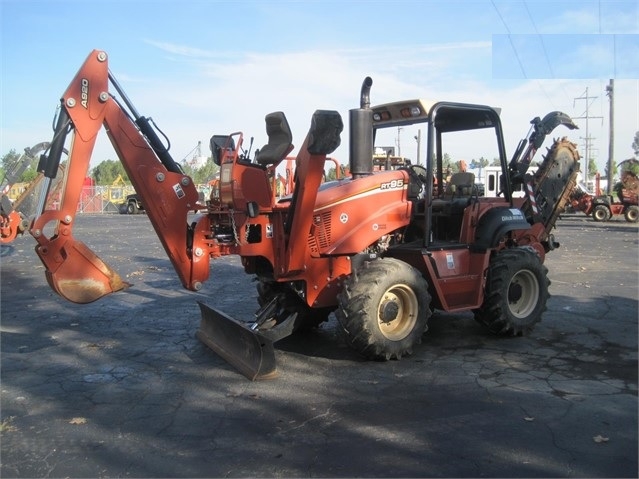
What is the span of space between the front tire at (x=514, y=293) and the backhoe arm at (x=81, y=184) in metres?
3.33

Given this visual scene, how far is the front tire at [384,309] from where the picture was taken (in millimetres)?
5762

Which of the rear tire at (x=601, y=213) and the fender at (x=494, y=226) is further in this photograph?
the rear tire at (x=601, y=213)

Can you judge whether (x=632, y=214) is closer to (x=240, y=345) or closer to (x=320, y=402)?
(x=240, y=345)

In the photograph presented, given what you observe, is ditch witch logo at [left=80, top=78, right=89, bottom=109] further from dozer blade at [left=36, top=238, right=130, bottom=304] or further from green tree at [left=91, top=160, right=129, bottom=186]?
green tree at [left=91, top=160, right=129, bottom=186]

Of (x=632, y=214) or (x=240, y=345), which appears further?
(x=632, y=214)

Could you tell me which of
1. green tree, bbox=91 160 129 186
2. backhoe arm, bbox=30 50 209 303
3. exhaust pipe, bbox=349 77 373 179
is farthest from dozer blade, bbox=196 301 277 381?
green tree, bbox=91 160 129 186

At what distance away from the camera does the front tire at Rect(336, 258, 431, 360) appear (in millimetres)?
5762

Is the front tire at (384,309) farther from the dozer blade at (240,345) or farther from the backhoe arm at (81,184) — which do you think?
the backhoe arm at (81,184)

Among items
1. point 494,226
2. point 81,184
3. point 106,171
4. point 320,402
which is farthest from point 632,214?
point 106,171

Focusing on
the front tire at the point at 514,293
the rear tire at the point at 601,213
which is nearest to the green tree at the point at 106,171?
the rear tire at the point at 601,213

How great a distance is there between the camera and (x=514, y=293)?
712 centimetres

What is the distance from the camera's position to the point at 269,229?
19.7ft

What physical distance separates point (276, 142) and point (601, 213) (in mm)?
26773

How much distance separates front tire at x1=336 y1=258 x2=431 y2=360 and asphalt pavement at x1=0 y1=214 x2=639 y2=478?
230 mm
